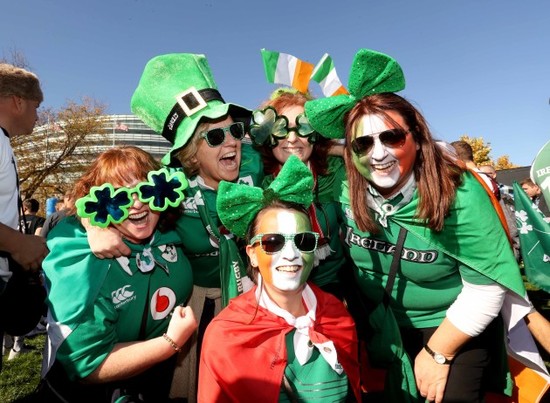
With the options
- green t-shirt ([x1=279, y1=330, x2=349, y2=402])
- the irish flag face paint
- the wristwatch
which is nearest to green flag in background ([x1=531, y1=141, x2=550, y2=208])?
the wristwatch

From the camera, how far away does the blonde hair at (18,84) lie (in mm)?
3174

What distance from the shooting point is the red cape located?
1914mm

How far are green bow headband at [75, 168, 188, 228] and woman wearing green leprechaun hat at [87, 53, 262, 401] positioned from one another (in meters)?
0.37

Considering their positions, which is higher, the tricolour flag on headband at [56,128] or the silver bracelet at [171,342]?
the silver bracelet at [171,342]

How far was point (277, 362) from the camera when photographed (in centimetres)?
199

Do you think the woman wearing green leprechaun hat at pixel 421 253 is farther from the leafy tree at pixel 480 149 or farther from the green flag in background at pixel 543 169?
the leafy tree at pixel 480 149

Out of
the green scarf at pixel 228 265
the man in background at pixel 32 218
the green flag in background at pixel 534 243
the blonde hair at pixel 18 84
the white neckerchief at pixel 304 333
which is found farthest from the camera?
the man in background at pixel 32 218

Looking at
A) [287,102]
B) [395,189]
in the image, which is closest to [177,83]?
[287,102]

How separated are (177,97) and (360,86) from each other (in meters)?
1.30

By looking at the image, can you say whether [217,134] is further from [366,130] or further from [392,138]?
[392,138]

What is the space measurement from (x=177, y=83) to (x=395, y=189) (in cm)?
169

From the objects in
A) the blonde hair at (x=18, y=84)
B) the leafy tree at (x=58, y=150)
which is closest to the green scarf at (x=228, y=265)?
the blonde hair at (x=18, y=84)

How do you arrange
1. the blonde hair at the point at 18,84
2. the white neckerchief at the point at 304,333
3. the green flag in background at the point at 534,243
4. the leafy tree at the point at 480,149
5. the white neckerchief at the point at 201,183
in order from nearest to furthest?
the white neckerchief at the point at 304,333
the white neckerchief at the point at 201,183
the blonde hair at the point at 18,84
the green flag in background at the point at 534,243
the leafy tree at the point at 480,149

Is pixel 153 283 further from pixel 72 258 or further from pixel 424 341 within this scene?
pixel 424 341
